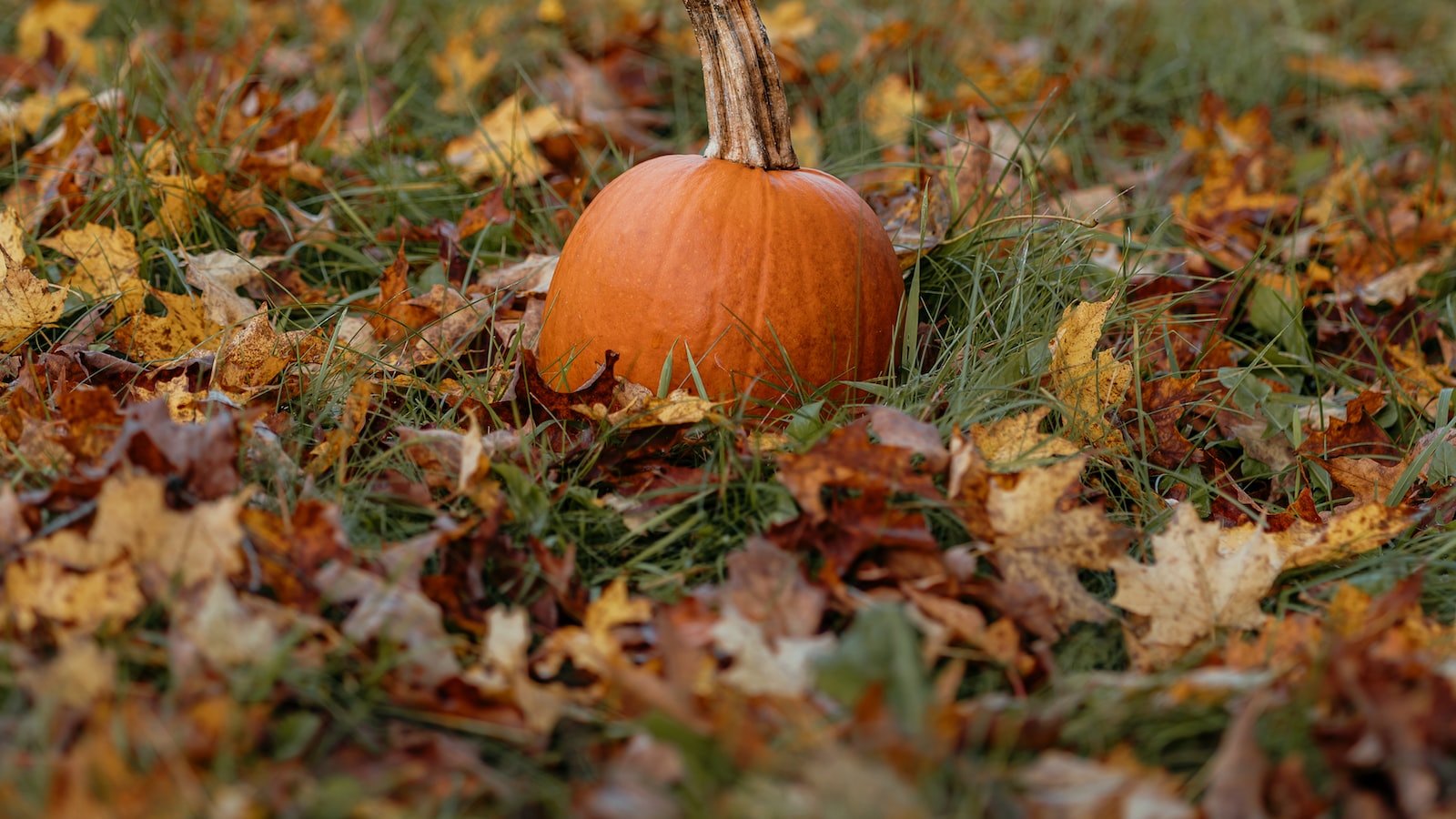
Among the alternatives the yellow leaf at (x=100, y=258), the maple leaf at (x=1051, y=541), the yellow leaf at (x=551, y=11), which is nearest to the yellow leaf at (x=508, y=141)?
the yellow leaf at (x=551, y=11)

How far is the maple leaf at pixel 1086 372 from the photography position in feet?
5.98

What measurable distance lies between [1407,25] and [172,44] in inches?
176

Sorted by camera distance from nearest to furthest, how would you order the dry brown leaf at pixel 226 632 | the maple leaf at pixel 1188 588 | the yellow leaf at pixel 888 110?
the dry brown leaf at pixel 226 632 < the maple leaf at pixel 1188 588 < the yellow leaf at pixel 888 110

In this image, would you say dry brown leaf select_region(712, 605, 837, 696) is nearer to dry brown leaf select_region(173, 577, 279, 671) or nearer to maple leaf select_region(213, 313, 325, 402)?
dry brown leaf select_region(173, 577, 279, 671)

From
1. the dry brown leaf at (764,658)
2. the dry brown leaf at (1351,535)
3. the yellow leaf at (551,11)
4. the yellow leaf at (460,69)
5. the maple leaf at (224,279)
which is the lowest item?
the dry brown leaf at (1351,535)

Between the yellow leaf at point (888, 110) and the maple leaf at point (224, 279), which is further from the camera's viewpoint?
the yellow leaf at point (888, 110)

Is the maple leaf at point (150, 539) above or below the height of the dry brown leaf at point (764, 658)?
above

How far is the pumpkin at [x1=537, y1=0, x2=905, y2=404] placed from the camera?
5.84 feet

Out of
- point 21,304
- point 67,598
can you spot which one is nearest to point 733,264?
point 67,598

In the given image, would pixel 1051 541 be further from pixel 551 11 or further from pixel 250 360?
pixel 551 11

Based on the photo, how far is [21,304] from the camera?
1882 mm

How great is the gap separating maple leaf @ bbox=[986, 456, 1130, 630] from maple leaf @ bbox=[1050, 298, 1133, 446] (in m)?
0.32

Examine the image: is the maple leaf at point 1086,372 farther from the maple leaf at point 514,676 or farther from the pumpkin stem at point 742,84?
the maple leaf at point 514,676

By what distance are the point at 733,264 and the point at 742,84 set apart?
0.32m
